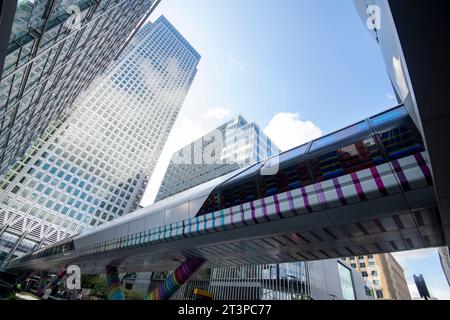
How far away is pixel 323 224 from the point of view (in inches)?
387

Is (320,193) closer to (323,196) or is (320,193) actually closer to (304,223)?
(323,196)

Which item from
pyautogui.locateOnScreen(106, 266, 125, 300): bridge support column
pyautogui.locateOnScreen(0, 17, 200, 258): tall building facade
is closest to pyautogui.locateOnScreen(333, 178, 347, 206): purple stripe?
pyautogui.locateOnScreen(106, 266, 125, 300): bridge support column

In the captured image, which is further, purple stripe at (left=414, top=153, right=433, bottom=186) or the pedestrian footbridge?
the pedestrian footbridge

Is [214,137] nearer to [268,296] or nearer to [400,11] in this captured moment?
[268,296]

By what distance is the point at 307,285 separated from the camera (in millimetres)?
40344

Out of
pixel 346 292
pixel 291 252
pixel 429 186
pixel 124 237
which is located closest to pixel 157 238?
pixel 124 237

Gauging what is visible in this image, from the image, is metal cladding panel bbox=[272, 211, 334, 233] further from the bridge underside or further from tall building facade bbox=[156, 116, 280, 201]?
tall building facade bbox=[156, 116, 280, 201]

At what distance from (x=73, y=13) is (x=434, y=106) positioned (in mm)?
12616

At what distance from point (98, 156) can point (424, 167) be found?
94.7m

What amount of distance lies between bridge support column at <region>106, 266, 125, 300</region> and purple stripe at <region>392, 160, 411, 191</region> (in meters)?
24.4

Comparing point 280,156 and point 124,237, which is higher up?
point 280,156

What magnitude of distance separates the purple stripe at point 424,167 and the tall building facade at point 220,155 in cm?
6106

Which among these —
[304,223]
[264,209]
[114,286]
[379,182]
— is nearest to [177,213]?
[264,209]

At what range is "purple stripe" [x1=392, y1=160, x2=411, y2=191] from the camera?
7.52 metres
